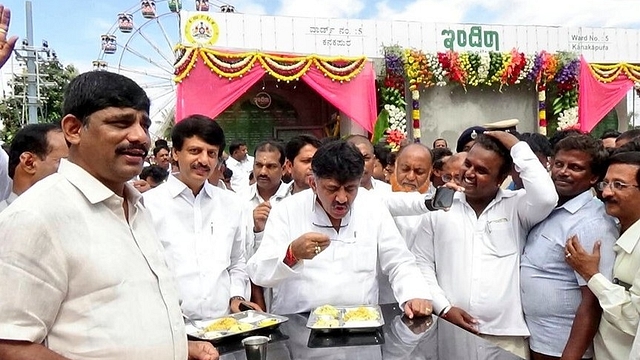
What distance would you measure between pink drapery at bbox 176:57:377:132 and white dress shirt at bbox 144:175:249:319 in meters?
4.79

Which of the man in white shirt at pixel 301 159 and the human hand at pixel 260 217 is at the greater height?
the man in white shirt at pixel 301 159

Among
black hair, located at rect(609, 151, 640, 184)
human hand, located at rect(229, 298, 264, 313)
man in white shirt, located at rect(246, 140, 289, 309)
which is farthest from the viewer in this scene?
man in white shirt, located at rect(246, 140, 289, 309)

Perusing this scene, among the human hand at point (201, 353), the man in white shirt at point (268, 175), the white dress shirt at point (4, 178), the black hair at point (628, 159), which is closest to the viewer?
the human hand at point (201, 353)

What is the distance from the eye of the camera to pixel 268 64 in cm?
700

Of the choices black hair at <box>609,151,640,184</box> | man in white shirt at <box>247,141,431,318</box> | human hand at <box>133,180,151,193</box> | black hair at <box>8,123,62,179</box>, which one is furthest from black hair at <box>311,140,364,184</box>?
human hand at <box>133,180,151,193</box>

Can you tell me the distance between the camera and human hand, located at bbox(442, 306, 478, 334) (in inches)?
75.7

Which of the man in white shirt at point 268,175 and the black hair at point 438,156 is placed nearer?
the man in white shirt at point 268,175

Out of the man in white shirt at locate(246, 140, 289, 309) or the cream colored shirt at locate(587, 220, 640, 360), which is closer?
the cream colored shirt at locate(587, 220, 640, 360)

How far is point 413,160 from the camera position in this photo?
2.58m

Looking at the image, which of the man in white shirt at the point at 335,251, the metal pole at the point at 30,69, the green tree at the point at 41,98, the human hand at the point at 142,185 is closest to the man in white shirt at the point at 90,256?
the man in white shirt at the point at 335,251

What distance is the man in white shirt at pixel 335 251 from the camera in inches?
74.3

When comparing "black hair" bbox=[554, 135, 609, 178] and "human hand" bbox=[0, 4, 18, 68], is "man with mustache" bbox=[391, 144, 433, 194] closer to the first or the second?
"black hair" bbox=[554, 135, 609, 178]

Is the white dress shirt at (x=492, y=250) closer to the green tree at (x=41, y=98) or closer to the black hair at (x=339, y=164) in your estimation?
the black hair at (x=339, y=164)

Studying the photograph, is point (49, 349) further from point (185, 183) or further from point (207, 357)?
point (185, 183)
